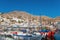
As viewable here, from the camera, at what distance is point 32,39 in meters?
12.0

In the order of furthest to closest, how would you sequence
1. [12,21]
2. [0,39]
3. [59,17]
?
[59,17] < [12,21] < [0,39]

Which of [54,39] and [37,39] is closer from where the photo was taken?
[54,39]

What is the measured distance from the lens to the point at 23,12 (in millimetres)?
74438

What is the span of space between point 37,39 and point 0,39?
2.04m

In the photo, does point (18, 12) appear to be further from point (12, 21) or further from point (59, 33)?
point (59, 33)

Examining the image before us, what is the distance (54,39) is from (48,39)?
0.72 meters

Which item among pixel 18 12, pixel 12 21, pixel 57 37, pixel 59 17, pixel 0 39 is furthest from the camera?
pixel 18 12

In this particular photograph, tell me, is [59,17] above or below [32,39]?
above

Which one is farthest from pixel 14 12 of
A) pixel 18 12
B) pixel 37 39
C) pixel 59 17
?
pixel 37 39

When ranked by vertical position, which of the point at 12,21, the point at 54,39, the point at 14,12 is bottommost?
the point at 54,39

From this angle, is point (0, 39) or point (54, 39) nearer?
point (54, 39)

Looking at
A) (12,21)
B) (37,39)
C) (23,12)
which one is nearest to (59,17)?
(23,12)

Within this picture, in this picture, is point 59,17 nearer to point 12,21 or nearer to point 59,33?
point 12,21

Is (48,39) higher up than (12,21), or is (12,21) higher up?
(12,21)
